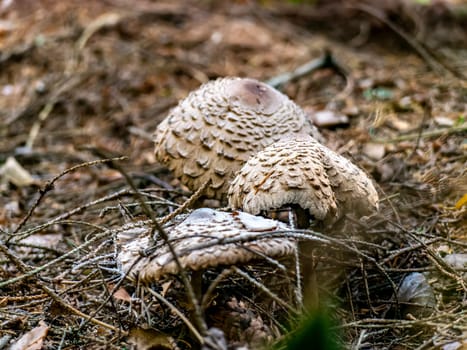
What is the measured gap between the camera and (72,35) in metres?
6.46

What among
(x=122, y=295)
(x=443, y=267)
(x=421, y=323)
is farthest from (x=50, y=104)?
(x=421, y=323)

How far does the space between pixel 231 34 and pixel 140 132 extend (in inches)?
85.7

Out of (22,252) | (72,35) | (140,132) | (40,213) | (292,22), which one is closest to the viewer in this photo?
(22,252)

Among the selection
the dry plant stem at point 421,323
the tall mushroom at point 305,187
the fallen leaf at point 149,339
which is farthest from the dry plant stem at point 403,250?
the fallen leaf at point 149,339

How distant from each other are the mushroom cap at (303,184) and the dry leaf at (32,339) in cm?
89

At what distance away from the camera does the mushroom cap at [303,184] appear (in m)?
2.25

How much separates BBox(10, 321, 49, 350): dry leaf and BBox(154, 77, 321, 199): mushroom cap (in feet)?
3.41

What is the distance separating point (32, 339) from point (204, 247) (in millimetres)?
856

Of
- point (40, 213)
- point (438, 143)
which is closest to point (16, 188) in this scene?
point (40, 213)

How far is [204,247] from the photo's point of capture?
6.20ft

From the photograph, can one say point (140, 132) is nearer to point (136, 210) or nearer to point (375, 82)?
point (136, 210)

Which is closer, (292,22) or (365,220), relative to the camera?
(365,220)

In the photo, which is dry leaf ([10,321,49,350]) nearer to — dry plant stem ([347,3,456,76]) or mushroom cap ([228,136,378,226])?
mushroom cap ([228,136,378,226])

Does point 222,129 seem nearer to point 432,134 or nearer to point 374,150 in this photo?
point 374,150
